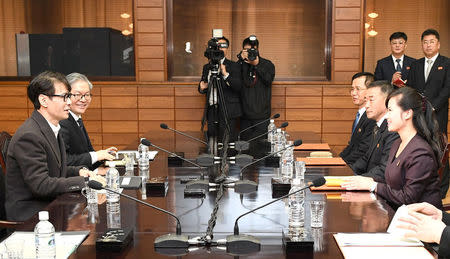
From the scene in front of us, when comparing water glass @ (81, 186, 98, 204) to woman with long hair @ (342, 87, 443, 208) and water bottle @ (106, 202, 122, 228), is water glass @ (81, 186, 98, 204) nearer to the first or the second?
water bottle @ (106, 202, 122, 228)

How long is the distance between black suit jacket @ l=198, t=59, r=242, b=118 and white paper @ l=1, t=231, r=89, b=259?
15.2 feet

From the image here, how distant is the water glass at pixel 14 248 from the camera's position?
69.7 inches

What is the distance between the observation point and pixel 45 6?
7824 millimetres

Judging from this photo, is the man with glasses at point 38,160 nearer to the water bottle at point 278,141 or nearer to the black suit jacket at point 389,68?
the water bottle at point 278,141

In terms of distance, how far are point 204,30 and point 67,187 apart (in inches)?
213

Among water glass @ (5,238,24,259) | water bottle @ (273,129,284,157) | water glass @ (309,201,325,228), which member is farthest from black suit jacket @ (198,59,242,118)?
water glass @ (5,238,24,259)

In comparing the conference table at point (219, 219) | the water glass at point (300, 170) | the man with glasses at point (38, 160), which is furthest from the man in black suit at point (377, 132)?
the man with glasses at point (38, 160)

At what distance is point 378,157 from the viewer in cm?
368

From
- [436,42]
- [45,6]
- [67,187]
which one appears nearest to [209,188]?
[67,187]

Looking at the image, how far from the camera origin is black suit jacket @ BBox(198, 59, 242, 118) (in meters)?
6.66

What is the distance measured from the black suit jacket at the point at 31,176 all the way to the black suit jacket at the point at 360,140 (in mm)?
2277

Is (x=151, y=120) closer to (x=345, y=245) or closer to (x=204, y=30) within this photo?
(x=204, y=30)

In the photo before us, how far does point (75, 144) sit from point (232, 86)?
3.09 meters

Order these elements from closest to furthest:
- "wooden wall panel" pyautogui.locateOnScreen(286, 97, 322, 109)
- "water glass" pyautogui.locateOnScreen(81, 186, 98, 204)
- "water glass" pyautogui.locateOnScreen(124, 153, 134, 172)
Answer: "water glass" pyautogui.locateOnScreen(81, 186, 98, 204), "water glass" pyautogui.locateOnScreen(124, 153, 134, 172), "wooden wall panel" pyautogui.locateOnScreen(286, 97, 322, 109)
